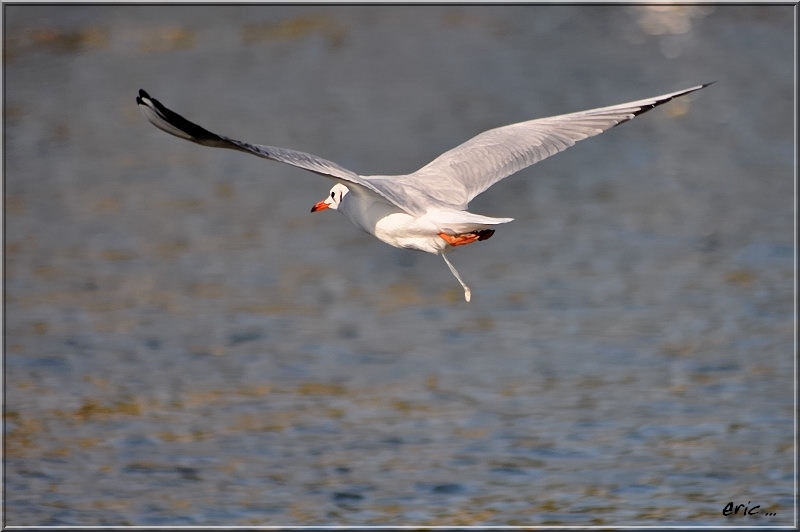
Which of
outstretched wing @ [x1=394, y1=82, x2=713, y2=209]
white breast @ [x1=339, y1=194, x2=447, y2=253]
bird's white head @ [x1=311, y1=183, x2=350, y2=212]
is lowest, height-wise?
white breast @ [x1=339, y1=194, x2=447, y2=253]

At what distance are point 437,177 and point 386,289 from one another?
22.0 ft

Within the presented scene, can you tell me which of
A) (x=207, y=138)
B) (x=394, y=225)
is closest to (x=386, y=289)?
(x=394, y=225)

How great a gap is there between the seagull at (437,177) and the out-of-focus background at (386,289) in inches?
114

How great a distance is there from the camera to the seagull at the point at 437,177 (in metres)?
5.82

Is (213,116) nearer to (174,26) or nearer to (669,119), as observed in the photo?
(174,26)

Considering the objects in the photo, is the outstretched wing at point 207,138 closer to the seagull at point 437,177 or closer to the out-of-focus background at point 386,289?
the seagull at point 437,177

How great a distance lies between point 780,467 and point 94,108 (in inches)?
533

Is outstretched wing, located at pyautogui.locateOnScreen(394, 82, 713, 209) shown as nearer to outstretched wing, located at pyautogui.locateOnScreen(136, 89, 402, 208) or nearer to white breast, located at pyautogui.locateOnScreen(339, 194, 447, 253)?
white breast, located at pyautogui.locateOnScreen(339, 194, 447, 253)

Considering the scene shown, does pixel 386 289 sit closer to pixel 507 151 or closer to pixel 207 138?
pixel 507 151

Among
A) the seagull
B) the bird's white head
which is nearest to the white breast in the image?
the seagull

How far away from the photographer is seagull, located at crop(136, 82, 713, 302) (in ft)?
19.1

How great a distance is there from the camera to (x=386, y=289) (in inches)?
553

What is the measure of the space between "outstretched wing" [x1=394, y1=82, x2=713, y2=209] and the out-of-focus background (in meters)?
2.87

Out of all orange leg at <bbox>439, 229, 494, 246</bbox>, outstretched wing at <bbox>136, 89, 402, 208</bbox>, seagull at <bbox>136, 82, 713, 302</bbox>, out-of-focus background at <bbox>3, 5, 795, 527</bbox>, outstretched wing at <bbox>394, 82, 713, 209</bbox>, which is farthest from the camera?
out-of-focus background at <bbox>3, 5, 795, 527</bbox>
